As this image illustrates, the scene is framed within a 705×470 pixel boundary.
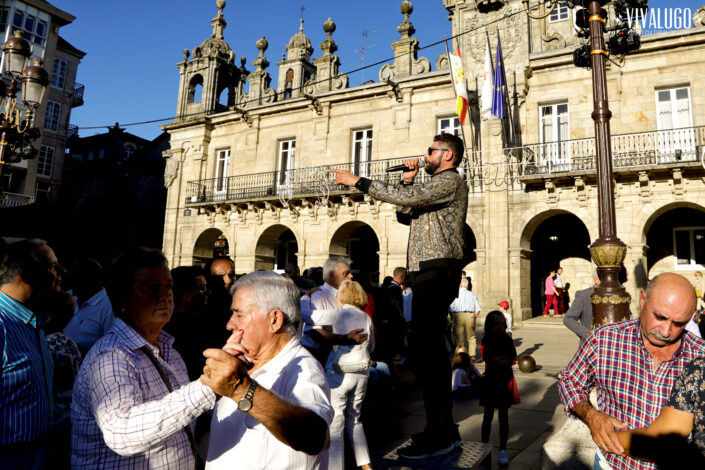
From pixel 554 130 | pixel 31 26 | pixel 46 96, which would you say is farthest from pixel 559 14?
pixel 46 96

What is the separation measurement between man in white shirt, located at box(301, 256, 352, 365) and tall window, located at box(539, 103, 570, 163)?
12.4 meters

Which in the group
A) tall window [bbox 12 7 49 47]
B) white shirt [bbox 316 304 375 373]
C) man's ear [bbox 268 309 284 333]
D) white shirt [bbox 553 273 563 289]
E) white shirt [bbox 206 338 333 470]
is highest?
tall window [bbox 12 7 49 47]

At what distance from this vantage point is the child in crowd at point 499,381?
432 cm

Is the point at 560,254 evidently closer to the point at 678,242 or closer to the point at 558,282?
the point at 558,282

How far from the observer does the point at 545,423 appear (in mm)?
5254

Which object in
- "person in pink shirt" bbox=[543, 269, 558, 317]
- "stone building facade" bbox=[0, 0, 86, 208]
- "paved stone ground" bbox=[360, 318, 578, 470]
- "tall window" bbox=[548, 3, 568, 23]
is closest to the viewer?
"paved stone ground" bbox=[360, 318, 578, 470]

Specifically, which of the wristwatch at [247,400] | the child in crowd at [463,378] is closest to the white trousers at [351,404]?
the wristwatch at [247,400]

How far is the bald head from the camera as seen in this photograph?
1959 mm

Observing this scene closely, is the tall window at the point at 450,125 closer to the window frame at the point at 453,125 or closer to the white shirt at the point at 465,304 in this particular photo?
the window frame at the point at 453,125

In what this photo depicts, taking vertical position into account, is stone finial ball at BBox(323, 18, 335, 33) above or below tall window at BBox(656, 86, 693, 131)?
above

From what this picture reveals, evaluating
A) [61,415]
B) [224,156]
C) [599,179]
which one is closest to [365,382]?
[61,415]

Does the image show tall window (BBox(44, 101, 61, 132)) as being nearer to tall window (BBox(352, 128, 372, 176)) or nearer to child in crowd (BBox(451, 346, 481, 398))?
tall window (BBox(352, 128, 372, 176))

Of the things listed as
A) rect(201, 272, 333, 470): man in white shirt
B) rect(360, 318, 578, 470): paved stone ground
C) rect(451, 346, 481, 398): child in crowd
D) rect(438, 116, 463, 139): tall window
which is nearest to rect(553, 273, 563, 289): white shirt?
rect(438, 116, 463, 139): tall window

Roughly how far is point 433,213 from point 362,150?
51.1 ft
